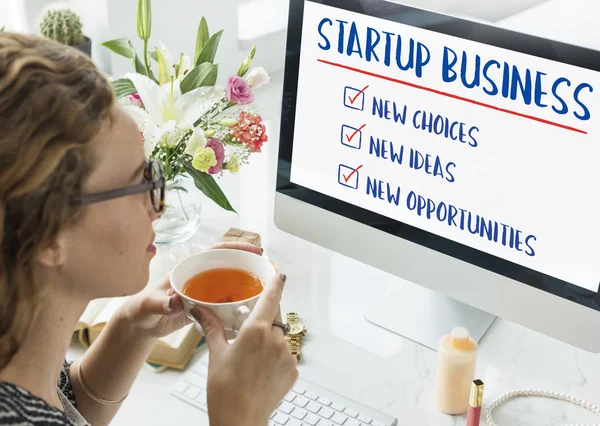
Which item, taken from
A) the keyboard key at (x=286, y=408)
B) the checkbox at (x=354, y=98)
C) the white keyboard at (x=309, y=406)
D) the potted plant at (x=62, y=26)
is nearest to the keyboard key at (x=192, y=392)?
the white keyboard at (x=309, y=406)

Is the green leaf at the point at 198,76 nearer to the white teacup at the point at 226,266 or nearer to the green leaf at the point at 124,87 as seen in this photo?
the green leaf at the point at 124,87

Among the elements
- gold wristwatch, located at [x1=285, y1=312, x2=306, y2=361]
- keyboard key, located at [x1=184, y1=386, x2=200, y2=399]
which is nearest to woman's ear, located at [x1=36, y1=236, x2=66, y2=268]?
keyboard key, located at [x1=184, y1=386, x2=200, y2=399]

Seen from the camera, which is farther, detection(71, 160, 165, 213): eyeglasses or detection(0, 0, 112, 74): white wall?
detection(0, 0, 112, 74): white wall

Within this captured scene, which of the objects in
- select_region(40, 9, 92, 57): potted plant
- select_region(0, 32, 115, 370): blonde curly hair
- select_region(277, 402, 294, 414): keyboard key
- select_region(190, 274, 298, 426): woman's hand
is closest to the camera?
select_region(0, 32, 115, 370): blonde curly hair

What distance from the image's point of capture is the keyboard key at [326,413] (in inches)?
40.1

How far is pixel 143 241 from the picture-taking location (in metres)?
0.79

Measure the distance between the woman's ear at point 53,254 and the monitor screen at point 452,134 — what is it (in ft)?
1.65

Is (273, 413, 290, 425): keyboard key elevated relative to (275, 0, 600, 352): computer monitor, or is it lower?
lower

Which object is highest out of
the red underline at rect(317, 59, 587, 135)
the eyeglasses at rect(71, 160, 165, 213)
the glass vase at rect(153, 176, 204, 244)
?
the red underline at rect(317, 59, 587, 135)

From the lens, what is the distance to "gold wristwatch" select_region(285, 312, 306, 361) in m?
1.14

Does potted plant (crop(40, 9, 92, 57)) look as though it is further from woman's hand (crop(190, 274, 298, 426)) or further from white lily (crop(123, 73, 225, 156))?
woman's hand (crop(190, 274, 298, 426))

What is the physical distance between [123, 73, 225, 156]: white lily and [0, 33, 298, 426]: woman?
0.37m

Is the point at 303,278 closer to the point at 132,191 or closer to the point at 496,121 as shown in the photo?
the point at 496,121

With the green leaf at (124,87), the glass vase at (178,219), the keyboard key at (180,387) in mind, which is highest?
the green leaf at (124,87)
